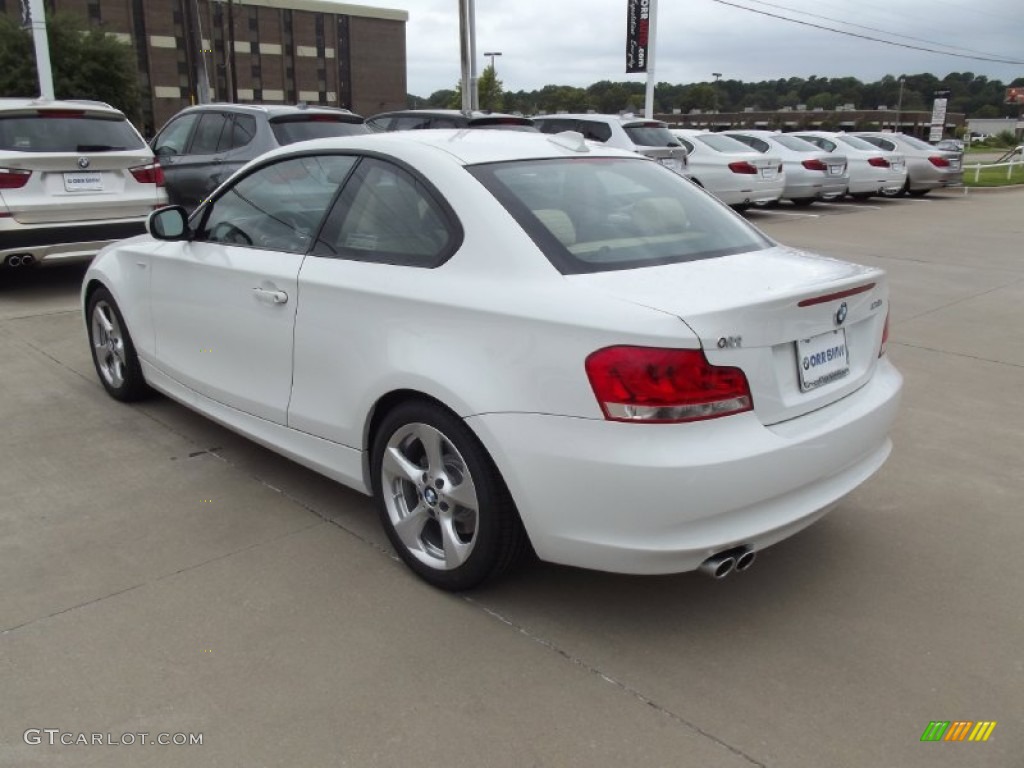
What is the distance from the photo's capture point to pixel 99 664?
276 centimetres

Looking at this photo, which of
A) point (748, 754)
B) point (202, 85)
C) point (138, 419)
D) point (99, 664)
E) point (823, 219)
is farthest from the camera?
point (202, 85)

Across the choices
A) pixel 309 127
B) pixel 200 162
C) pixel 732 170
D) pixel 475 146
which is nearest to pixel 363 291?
pixel 475 146

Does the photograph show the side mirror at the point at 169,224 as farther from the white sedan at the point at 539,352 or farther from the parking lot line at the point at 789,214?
the parking lot line at the point at 789,214

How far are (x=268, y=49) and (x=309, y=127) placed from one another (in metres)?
91.6

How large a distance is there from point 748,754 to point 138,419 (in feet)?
12.7

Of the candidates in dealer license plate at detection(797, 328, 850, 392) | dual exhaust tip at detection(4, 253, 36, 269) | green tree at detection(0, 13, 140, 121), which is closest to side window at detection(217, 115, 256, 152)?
dual exhaust tip at detection(4, 253, 36, 269)

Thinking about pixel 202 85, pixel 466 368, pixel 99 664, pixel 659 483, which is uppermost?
pixel 202 85

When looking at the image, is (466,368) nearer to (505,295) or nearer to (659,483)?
(505,295)

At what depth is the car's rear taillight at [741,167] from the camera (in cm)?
1566

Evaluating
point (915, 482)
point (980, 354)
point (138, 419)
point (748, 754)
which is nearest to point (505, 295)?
point (748, 754)

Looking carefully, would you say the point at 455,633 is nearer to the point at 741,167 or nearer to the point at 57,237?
the point at 57,237

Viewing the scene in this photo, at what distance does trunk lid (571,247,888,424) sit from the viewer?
8.63 feet

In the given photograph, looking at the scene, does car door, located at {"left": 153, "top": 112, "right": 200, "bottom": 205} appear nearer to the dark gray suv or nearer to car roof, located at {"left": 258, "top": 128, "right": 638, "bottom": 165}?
the dark gray suv

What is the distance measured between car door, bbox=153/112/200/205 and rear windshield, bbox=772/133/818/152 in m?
13.0
